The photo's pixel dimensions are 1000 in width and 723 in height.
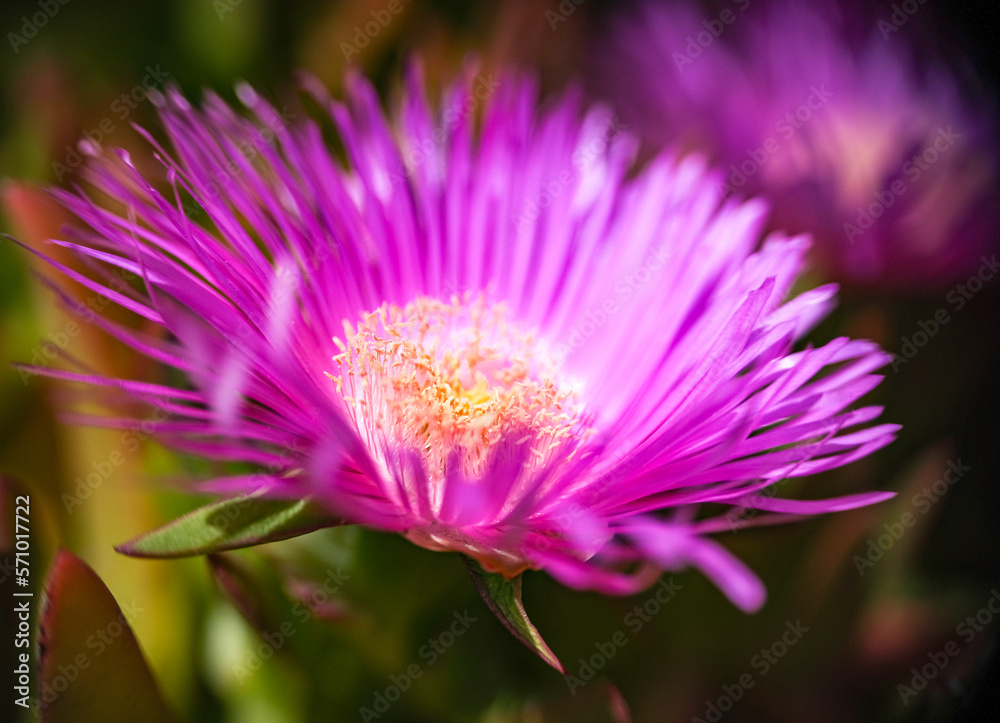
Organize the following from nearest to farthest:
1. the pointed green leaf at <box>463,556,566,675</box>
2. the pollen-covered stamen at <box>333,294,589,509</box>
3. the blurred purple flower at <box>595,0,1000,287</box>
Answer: the pointed green leaf at <box>463,556,566,675</box>, the pollen-covered stamen at <box>333,294,589,509</box>, the blurred purple flower at <box>595,0,1000,287</box>

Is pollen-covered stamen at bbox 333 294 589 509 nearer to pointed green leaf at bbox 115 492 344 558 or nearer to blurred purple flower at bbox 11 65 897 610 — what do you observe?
blurred purple flower at bbox 11 65 897 610

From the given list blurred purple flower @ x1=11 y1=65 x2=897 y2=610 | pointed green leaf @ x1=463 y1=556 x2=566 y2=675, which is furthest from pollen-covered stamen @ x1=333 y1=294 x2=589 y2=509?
pointed green leaf @ x1=463 y1=556 x2=566 y2=675

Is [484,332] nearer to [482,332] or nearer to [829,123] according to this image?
[482,332]

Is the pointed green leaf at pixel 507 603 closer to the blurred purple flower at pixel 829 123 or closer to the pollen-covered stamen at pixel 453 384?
the pollen-covered stamen at pixel 453 384

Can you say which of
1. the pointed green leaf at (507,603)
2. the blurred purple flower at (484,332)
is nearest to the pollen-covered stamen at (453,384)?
the blurred purple flower at (484,332)

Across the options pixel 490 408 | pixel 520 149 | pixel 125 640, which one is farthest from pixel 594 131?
pixel 125 640

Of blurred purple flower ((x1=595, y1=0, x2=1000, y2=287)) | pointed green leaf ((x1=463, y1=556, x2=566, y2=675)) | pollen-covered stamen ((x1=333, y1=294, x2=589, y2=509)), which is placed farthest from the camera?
blurred purple flower ((x1=595, y1=0, x2=1000, y2=287))

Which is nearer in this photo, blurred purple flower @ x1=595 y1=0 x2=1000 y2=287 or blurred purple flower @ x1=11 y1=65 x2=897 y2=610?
blurred purple flower @ x1=11 y1=65 x2=897 y2=610

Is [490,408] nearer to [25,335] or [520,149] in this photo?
[520,149]

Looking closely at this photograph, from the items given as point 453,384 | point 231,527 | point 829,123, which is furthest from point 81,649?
point 829,123
